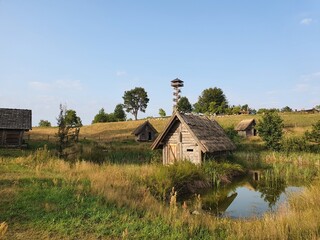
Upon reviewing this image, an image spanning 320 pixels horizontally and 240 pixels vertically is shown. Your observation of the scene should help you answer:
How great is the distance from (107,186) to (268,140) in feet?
90.2

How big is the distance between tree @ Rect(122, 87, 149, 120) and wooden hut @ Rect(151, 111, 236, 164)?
3664 inches

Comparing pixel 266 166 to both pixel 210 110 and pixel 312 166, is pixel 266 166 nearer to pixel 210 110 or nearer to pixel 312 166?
pixel 312 166

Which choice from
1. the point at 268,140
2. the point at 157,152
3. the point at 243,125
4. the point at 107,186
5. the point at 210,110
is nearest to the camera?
the point at 107,186

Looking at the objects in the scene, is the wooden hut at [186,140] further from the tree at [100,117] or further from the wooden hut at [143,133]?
the tree at [100,117]

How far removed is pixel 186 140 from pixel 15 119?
66.5 ft

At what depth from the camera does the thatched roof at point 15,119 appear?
1177 inches

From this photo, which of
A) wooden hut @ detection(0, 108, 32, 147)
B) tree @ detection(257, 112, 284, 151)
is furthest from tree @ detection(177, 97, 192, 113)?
wooden hut @ detection(0, 108, 32, 147)

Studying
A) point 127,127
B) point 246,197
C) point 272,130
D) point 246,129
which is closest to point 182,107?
point 127,127

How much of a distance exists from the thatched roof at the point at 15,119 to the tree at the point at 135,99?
273 ft

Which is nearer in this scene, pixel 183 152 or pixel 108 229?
pixel 108 229

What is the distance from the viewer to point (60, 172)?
42.4 feet

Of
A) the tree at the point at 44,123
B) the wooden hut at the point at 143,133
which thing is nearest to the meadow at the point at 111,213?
the wooden hut at the point at 143,133

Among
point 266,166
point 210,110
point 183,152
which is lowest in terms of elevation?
point 266,166

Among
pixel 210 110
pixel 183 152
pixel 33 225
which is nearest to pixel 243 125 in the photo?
pixel 183 152
